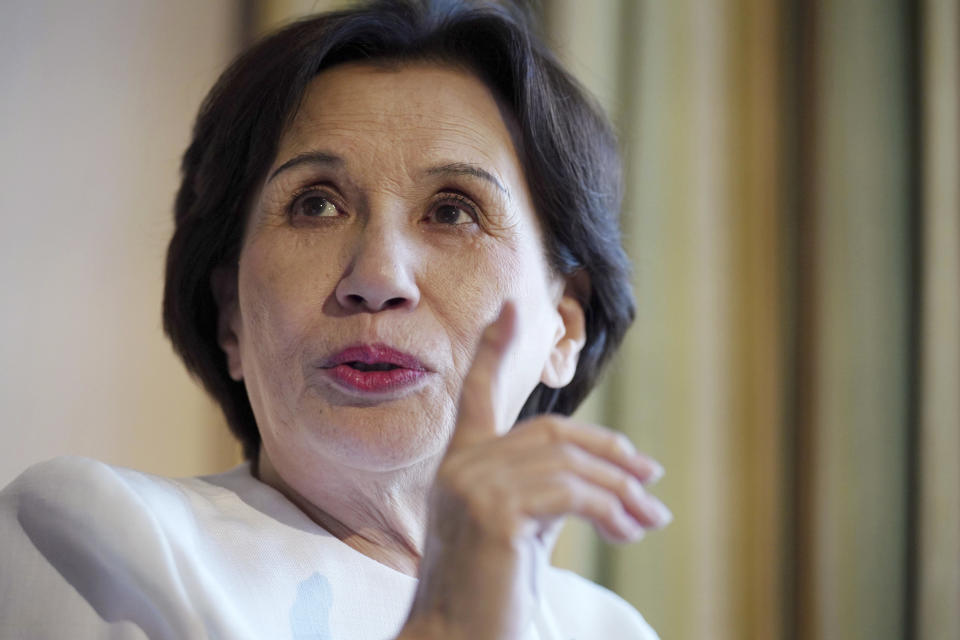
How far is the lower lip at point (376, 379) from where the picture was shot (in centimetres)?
106

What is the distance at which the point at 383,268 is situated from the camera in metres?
1.06

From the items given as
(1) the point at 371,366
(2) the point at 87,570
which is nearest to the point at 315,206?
(1) the point at 371,366

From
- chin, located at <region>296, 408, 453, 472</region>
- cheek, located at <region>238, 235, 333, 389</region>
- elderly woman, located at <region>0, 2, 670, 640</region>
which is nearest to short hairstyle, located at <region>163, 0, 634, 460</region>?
elderly woman, located at <region>0, 2, 670, 640</region>

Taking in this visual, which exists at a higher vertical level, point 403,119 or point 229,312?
point 403,119

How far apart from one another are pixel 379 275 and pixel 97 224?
0.95 metres

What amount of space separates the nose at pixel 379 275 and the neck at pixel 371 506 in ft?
0.71

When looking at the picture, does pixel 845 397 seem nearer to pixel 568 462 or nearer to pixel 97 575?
pixel 568 462

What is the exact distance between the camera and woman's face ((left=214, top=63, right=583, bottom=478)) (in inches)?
41.9

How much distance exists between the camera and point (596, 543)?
1930 mm

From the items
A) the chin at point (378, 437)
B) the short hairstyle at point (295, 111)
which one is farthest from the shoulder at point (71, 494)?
the short hairstyle at point (295, 111)

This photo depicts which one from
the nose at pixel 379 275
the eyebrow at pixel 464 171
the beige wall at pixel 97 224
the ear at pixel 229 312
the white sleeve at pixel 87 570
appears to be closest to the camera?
the white sleeve at pixel 87 570

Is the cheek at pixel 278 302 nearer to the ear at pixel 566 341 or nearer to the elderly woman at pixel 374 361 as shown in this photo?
the elderly woman at pixel 374 361

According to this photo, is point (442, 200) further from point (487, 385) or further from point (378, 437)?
point (487, 385)

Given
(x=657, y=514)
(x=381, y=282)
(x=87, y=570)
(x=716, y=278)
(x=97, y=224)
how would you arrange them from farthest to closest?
(x=716, y=278) → (x=97, y=224) → (x=381, y=282) → (x=87, y=570) → (x=657, y=514)
